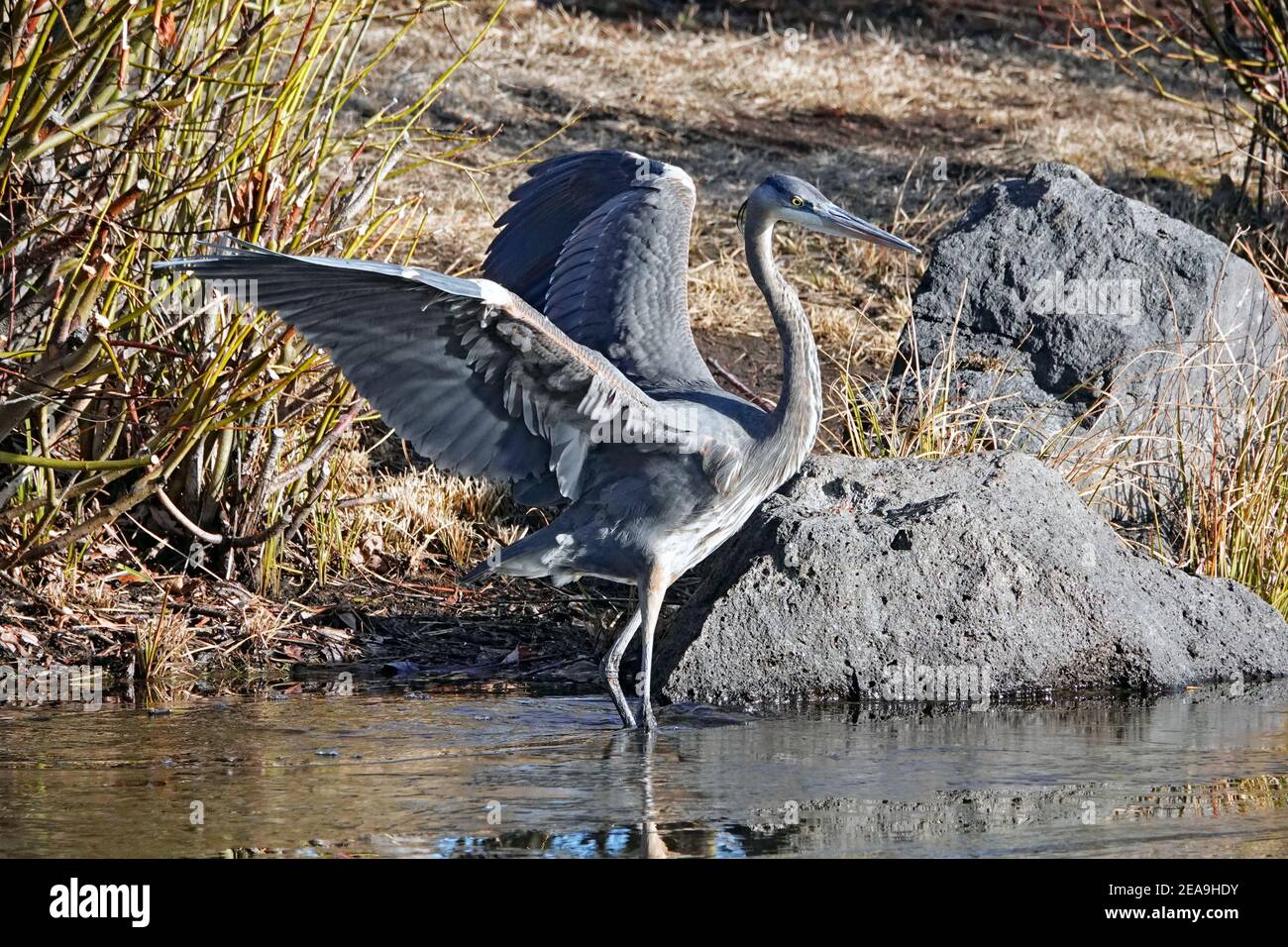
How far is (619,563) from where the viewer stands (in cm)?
579

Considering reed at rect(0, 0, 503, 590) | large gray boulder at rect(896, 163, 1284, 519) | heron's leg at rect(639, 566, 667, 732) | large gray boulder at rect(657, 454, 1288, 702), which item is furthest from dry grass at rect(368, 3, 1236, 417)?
heron's leg at rect(639, 566, 667, 732)

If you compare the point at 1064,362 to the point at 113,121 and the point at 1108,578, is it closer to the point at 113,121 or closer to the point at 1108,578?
the point at 1108,578

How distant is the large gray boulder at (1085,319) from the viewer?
7109 mm

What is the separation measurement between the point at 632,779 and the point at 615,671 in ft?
3.00

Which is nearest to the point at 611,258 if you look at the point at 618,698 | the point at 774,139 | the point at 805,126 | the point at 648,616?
the point at 648,616

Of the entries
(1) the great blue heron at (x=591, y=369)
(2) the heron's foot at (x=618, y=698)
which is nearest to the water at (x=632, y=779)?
(2) the heron's foot at (x=618, y=698)

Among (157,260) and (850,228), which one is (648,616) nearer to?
(850,228)

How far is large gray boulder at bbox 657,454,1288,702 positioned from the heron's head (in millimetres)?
935

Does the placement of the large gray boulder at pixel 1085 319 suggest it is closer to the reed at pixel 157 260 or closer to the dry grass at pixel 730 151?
the dry grass at pixel 730 151

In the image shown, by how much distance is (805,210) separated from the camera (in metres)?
5.98

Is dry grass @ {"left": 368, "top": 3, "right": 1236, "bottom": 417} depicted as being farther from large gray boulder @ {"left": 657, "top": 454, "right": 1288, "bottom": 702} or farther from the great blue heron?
large gray boulder @ {"left": 657, "top": 454, "right": 1288, "bottom": 702}

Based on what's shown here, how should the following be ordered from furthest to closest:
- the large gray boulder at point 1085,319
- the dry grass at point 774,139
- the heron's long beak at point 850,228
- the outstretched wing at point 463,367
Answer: the dry grass at point 774,139 → the large gray boulder at point 1085,319 → the heron's long beak at point 850,228 → the outstretched wing at point 463,367

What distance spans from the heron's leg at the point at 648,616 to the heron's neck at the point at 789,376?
0.50 metres

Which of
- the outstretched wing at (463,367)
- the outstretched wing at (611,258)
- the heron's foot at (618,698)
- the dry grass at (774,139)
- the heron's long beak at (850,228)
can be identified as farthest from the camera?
the dry grass at (774,139)
